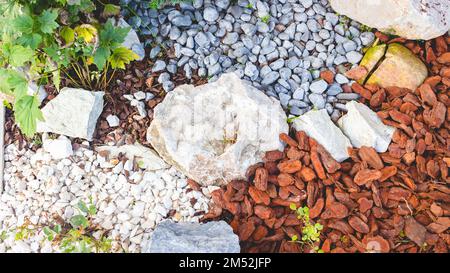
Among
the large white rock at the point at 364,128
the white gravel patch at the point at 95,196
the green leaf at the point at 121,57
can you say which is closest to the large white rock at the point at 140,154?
the white gravel patch at the point at 95,196

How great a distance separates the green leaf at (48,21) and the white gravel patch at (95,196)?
0.75 metres

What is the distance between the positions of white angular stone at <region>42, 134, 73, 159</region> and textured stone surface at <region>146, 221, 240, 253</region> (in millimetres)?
748

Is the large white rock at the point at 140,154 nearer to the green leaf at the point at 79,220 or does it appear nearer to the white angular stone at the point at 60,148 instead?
the white angular stone at the point at 60,148

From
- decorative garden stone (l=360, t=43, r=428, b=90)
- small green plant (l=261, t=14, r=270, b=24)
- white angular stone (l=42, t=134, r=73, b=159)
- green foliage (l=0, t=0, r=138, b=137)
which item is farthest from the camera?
small green plant (l=261, t=14, r=270, b=24)

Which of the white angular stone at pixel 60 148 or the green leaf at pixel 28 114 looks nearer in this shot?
the green leaf at pixel 28 114

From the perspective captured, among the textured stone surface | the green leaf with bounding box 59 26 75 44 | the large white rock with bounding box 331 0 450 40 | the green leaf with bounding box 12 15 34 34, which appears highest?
the large white rock with bounding box 331 0 450 40

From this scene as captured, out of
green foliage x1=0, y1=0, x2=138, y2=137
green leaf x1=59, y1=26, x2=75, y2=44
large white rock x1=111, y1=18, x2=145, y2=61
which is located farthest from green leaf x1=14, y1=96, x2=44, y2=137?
large white rock x1=111, y1=18, x2=145, y2=61

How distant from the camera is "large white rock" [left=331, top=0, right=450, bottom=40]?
3000 millimetres

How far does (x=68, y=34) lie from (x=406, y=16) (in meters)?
1.90

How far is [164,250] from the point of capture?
8.21 ft

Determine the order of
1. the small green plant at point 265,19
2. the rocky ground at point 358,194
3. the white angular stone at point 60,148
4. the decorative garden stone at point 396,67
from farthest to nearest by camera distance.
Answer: the small green plant at point 265,19, the decorative garden stone at point 396,67, the white angular stone at point 60,148, the rocky ground at point 358,194

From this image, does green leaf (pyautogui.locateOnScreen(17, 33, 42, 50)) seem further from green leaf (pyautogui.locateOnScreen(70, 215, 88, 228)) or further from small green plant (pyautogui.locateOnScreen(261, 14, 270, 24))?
small green plant (pyautogui.locateOnScreen(261, 14, 270, 24))

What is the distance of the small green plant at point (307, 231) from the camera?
268cm

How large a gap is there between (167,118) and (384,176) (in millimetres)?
1204
